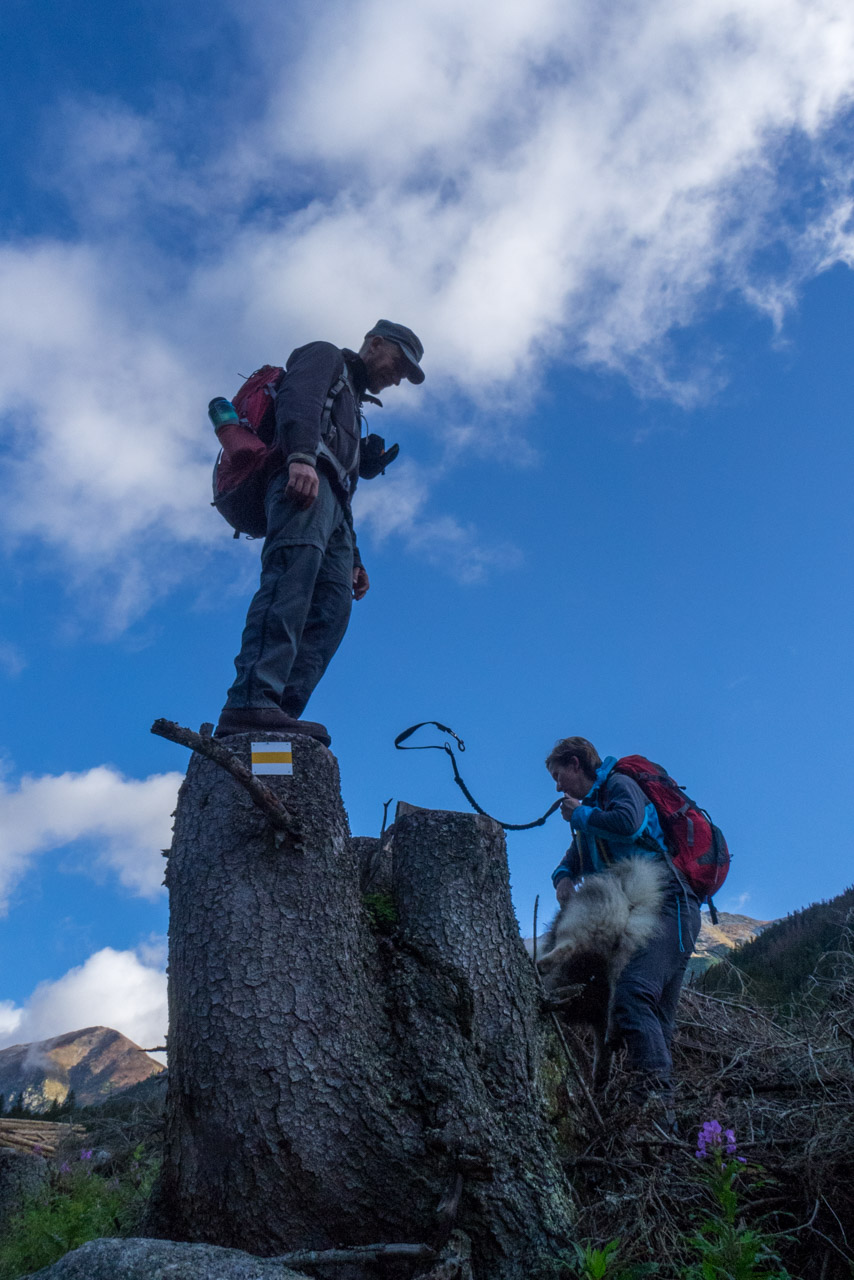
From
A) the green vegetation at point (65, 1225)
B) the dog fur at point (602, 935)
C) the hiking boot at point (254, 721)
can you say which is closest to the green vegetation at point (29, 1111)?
the green vegetation at point (65, 1225)

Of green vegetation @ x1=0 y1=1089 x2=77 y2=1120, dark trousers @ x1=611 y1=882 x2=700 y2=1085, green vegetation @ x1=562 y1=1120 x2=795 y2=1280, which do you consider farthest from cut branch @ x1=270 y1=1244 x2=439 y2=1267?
green vegetation @ x1=0 y1=1089 x2=77 y2=1120

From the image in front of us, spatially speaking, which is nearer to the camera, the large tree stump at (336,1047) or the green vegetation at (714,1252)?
the green vegetation at (714,1252)

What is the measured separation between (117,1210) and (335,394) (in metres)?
3.51

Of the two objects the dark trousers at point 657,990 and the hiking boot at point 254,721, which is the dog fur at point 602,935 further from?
the hiking boot at point 254,721

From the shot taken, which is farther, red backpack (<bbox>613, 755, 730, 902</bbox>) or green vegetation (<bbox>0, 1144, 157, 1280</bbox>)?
red backpack (<bbox>613, 755, 730, 902</bbox>)

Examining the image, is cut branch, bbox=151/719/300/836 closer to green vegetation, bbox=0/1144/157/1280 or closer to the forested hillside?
green vegetation, bbox=0/1144/157/1280

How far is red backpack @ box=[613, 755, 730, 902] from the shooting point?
3.90 metres

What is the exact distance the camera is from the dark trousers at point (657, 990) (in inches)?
129

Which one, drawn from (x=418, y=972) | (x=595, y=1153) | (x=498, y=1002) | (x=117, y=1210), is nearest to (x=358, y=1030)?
(x=418, y=972)

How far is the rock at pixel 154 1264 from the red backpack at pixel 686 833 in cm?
258

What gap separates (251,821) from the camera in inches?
107

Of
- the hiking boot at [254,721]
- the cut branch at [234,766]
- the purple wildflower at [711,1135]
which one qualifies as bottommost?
the purple wildflower at [711,1135]

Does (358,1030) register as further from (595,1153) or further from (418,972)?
(595,1153)

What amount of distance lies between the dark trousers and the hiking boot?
1750mm
